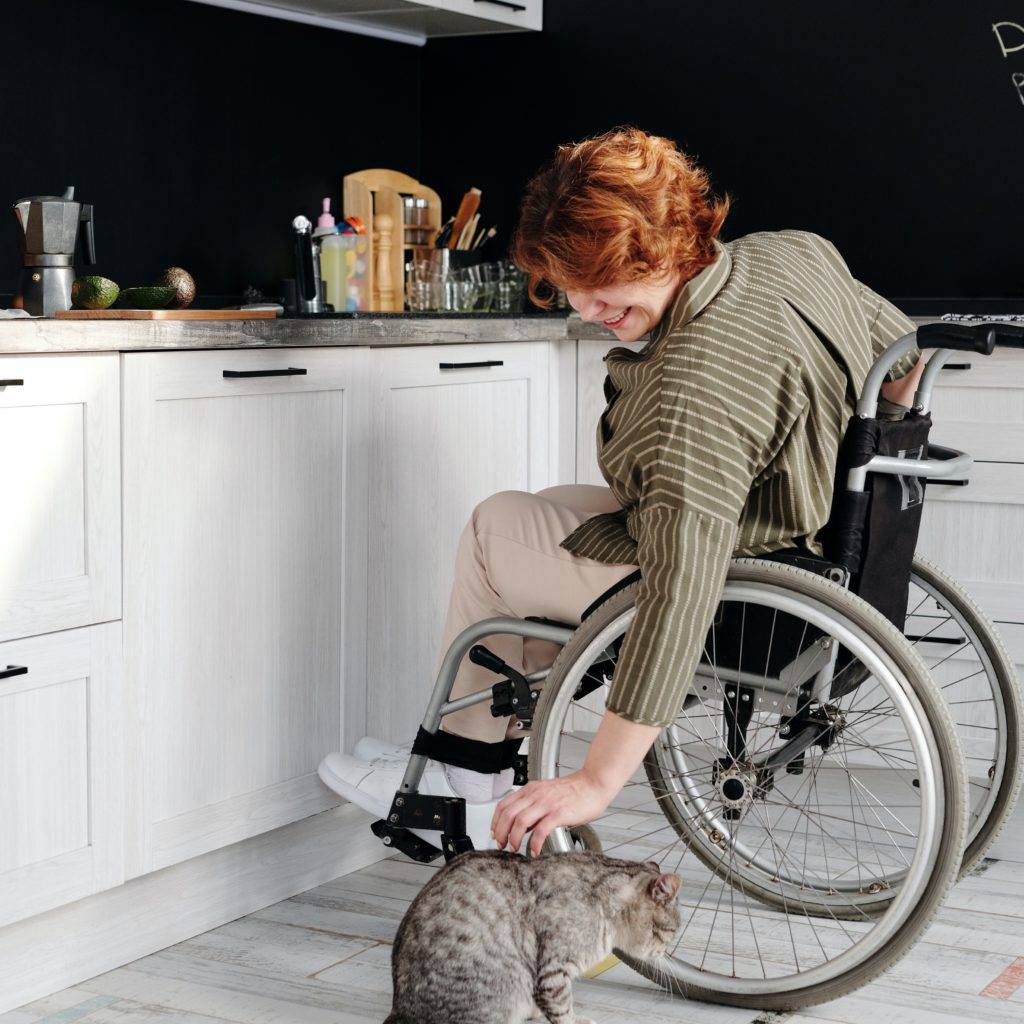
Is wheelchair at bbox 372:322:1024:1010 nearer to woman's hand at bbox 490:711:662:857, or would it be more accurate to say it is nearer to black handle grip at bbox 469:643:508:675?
black handle grip at bbox 469:643:508:675

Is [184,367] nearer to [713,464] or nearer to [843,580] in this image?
[713,464]

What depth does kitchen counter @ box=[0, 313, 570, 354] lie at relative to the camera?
6.53 ft

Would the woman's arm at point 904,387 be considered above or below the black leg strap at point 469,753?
above

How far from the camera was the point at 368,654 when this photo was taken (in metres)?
2.67

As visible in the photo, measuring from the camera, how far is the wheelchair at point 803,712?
182 cm

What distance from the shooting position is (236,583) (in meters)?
2.36

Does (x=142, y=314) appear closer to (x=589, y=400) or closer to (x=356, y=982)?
(x=356, y=982)

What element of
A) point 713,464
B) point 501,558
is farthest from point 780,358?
point 501,558

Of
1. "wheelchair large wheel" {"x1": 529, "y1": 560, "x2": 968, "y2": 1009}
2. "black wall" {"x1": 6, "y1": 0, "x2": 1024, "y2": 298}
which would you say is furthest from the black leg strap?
"black wall" {"x1": 6, "y1": 0, "x2": 1024, "y2": 298}

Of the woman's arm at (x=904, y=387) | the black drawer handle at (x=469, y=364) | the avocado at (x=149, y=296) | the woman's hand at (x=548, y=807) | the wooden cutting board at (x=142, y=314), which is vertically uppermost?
the avocado at (x=149, y=296)

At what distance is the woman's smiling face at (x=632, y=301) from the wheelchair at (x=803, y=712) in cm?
28

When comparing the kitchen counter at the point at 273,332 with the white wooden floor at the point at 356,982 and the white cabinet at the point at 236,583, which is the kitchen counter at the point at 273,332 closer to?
the white cabinet at the point at 236,583

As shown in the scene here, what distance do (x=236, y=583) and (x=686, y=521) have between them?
0.85m

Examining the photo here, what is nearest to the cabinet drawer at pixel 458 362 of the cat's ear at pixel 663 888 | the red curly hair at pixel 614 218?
the red curly hair at pixel 614 218
